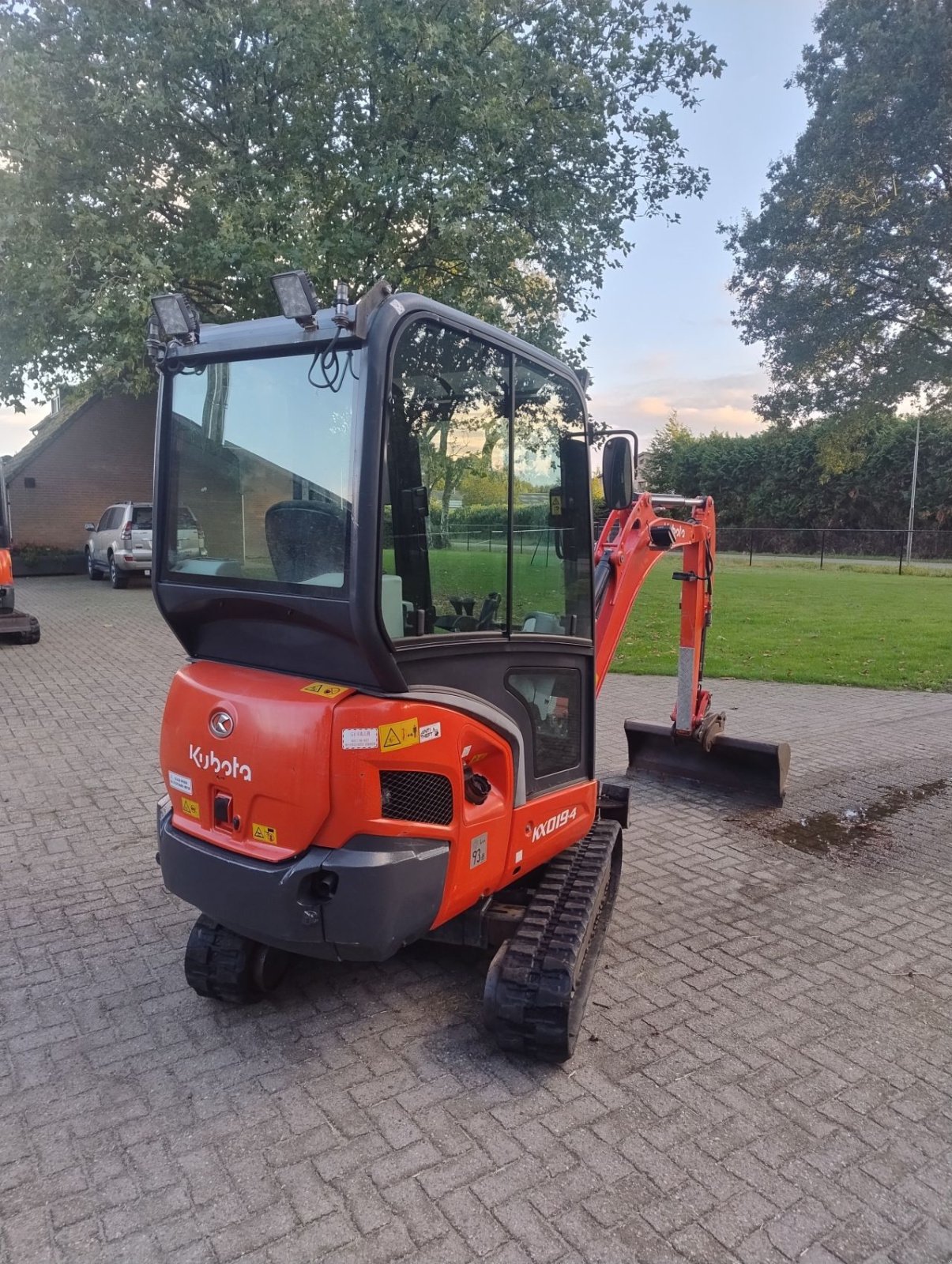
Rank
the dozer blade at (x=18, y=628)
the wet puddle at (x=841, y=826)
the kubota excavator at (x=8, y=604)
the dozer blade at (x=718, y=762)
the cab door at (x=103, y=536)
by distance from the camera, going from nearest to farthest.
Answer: the wet puddle at (x=841, y=826)
the dozer blade at (x=718, y=762)
the kubota excavator at (x=8, y=604)
the dozer blade at (x=18, y=628)
the cab door at (x=103, y=536)

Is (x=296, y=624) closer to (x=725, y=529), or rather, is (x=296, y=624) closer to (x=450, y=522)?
(x=450, y=522)

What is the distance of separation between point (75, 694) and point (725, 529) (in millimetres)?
34144

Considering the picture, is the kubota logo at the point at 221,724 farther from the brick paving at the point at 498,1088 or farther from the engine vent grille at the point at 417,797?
the brick paving at the point at 498,1088

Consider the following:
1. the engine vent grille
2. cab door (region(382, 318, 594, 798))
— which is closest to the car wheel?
cab door (region(382, 318, 594, 798))

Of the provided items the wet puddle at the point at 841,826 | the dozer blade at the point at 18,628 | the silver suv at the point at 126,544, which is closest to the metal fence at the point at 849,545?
the silver suv at the point at 126,544

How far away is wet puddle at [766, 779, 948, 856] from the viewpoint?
216 inches

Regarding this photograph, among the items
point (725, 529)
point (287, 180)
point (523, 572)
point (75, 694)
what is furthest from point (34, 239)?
point (725, 529)

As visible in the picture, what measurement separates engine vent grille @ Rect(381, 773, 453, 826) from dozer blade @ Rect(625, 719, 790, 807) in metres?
3.88

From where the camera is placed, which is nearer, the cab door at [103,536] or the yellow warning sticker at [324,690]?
the yellow warning sticker at [324,690]

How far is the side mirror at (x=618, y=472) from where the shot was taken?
159 inches

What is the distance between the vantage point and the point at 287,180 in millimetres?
14641

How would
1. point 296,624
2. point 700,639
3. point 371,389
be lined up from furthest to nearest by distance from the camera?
point 700,639 → point 296,624 → point 371,389

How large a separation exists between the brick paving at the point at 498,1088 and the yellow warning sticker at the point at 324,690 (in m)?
1.40

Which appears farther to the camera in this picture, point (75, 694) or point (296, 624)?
point (75, 694)
